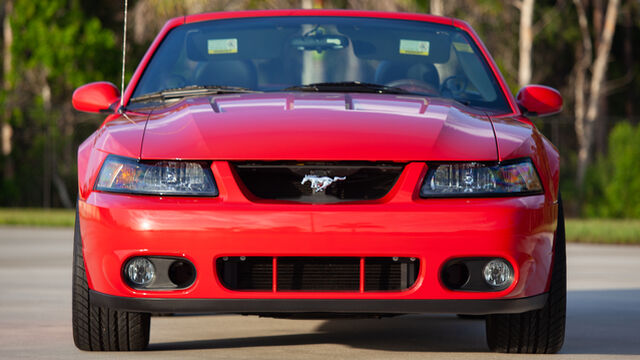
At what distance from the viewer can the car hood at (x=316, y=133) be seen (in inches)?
188

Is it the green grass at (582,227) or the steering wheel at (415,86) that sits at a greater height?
the steering wheel at (415,86)

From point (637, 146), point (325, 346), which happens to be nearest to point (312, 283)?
point (325, 346)

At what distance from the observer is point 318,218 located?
15.2ft

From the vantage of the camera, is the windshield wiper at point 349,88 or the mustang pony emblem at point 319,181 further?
the windshield wiper at point 349,88

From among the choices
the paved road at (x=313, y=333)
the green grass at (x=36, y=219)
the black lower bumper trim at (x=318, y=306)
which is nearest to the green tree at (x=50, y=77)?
the green grass at (x=36, y=219)

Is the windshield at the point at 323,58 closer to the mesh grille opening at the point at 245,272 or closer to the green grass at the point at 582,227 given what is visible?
the mesh grille opening at the point at 245,272

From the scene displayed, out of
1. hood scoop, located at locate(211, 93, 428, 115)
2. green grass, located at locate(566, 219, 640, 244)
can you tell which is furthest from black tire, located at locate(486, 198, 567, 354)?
green grass, located at locate(566, 219, 640, 244)

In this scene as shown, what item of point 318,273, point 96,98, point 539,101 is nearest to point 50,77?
point 96,98

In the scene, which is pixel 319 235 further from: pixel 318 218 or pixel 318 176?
pixel 318 176

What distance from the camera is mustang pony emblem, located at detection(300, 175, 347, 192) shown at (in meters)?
4.74

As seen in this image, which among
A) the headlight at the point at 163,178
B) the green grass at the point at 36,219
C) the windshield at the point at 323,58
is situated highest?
the windshield at the point at 323,58

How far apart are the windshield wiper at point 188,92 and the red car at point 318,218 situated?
0.62m

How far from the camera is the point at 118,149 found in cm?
493

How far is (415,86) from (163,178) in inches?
69.9
